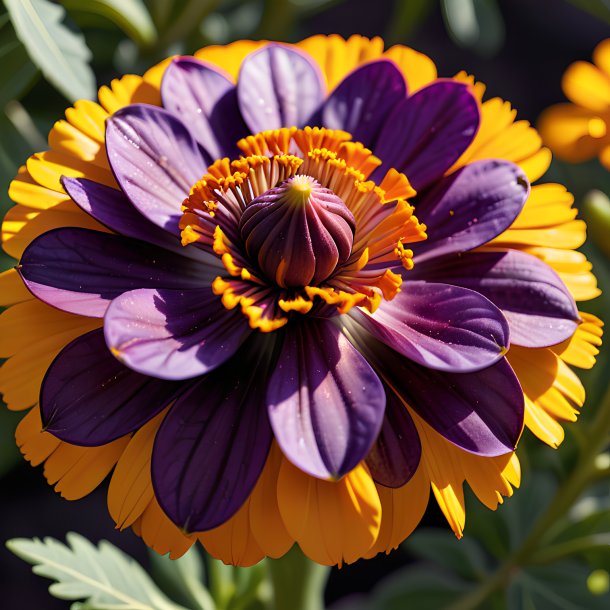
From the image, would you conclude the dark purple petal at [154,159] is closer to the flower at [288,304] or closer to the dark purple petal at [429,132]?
the flower at [288,304]

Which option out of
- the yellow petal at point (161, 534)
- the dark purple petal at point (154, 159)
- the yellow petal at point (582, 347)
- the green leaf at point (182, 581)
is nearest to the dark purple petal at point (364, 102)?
the dark purple petal at point (154, 159)

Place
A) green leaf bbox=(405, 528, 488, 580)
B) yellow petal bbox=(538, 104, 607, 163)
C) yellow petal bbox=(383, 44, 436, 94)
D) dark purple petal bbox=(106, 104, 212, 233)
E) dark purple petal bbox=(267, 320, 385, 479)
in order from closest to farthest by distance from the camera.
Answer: dark purple petal bbox=(267, 320, 385, 479), dark purple petal bbox=(106, 104, 212, 233), yellow petal bbox=(383, 44, 436, 94), yellow petal bbox=(538, 104, 607, 163), green leaf bbox=(405, 528, 488, 580)

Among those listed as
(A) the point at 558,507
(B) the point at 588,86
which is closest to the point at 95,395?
(A) the point at 558,507

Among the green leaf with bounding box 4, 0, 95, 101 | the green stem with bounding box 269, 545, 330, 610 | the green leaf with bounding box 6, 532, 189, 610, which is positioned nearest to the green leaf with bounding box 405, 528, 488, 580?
the green stem with bounding box 269, 545, 330, 610

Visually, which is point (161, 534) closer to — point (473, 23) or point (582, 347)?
point (582, 347)

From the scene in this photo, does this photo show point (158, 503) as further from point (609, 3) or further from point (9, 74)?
point (609, 3)

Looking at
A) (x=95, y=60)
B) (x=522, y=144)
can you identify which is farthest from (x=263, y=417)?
(x=95, y=60)

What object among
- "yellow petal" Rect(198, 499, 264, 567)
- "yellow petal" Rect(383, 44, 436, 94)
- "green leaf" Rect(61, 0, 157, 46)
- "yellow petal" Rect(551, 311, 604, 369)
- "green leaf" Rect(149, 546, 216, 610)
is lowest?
"green leaf" Rect(149, 546, 216, 610)

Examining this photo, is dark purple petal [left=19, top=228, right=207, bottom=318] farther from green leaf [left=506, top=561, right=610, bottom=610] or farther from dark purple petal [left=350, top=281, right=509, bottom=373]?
green leaf [left=506, top=561, right=610, bottom=610]
